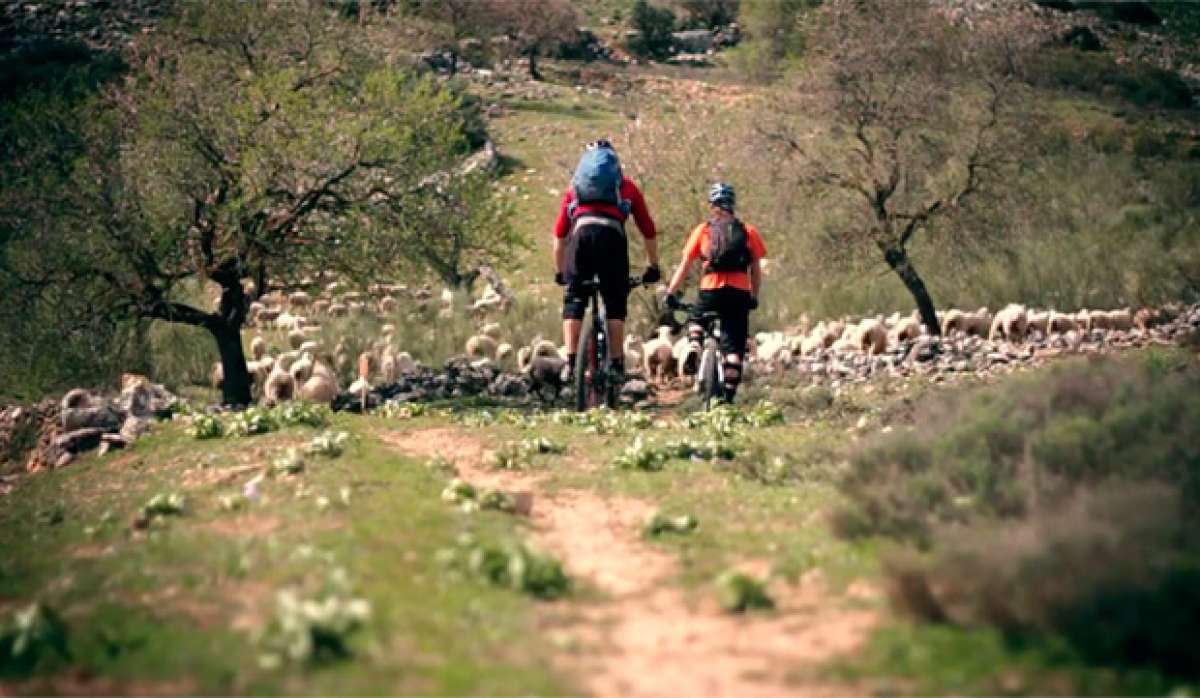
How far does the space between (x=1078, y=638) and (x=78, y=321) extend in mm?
14868

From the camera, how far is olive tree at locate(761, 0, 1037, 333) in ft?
77.9

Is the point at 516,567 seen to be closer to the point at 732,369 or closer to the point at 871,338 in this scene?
the point at 732,369

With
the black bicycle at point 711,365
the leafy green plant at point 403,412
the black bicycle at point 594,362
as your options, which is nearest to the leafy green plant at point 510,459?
the black bicycle at point 594,362

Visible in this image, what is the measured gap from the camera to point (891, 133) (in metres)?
23.9

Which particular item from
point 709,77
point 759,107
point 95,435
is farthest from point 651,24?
point 95,435

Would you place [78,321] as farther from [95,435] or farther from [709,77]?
[709,77]

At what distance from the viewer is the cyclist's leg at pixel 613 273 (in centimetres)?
1289

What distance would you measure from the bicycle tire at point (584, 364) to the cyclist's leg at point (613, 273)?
0.22 m

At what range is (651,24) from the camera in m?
82.1

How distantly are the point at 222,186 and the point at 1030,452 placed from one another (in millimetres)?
13217

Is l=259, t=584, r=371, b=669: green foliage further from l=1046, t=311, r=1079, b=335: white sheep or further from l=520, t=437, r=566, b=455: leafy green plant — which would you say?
l=1046, t=311, r=1079, b=335: white sheep

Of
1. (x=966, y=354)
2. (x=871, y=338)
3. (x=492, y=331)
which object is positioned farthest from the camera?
(x=492, y=331)

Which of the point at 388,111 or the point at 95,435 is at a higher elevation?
the point at 388,111

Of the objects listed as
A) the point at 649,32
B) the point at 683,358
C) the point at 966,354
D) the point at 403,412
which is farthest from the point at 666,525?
the point at 649,32
